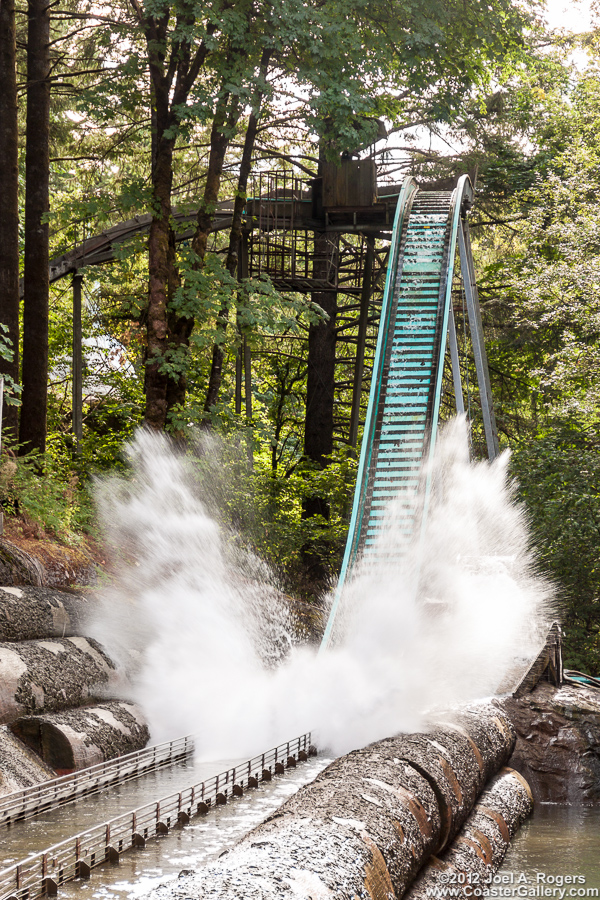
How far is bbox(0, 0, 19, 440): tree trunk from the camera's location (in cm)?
1392

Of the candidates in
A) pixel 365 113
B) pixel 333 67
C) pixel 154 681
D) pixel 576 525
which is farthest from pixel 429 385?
pixel 154 681

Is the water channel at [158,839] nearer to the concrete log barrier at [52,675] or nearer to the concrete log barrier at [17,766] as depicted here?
the concrete log barrier at [17,766]

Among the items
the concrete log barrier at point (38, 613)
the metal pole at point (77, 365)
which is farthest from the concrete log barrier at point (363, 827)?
the metal pole at point (77, 365)

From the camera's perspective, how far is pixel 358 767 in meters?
6.00

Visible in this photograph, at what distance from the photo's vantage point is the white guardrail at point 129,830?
4516mm

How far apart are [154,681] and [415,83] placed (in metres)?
11.0

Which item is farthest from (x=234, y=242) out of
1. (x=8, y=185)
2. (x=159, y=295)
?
(x=8, y=185)

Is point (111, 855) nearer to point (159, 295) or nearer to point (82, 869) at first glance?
point (82, 869)

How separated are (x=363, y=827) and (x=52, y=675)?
4.30m

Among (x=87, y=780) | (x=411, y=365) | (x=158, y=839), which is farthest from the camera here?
(x=411, y=365)

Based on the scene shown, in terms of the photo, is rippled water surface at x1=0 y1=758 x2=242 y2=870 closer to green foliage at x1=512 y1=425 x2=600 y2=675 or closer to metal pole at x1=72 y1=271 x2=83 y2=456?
green foliage at x1=512 y1=425 x2=600 y2=675

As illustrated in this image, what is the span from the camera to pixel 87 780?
6.87 meters

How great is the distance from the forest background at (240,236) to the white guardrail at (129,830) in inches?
203

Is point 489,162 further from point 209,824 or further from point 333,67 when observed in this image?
point 209,824
